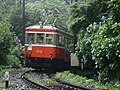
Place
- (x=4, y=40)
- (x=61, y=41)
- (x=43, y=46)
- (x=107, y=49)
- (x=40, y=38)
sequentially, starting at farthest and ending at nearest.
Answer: (x=4, y=40), (x=61, y=41), (x=40, y=38), (x=43, y=46), (x=107, y=49)

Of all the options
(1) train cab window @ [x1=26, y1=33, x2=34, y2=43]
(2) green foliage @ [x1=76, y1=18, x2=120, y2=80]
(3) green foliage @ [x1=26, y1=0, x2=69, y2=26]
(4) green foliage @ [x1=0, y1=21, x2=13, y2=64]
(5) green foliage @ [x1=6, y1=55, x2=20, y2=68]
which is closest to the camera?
(2) green foliage @ [x1=76, y1=18, x2=120, y2=80]

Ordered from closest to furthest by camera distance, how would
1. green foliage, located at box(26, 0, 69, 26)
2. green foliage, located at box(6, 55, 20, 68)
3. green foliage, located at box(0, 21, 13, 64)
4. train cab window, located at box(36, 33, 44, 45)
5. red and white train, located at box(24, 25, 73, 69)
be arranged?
1. red and white train, located at box(24, 25, 73, 69)
2. train cab window, located at box(36, 33, 44, 45)
3. green foliage, located at box(0, 21, 13, 64)
4. green foliage, located at box(6, 55, 20, 68)
5. green foliage, located at box(26, 0, 69, 26)

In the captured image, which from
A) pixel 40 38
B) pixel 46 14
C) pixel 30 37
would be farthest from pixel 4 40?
pixel 46 14

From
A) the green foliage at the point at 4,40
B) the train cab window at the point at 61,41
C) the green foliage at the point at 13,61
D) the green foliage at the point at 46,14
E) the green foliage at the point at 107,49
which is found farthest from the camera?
the green foliage at the point at 46,14

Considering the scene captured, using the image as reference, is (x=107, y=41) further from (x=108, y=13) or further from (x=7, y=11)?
(x=7, y=11)

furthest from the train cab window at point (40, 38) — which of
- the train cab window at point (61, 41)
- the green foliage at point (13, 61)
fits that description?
the green foliage at point (13, 61)

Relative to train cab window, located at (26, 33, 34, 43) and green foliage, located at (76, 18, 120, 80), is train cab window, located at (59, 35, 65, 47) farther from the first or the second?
green foliage, located at (76, 18, 120, 80)

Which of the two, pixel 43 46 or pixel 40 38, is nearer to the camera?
pixel 43 46

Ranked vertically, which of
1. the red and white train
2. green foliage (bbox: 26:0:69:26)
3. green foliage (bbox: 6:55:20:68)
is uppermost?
green foliage (bbox: 26:0:69:26)

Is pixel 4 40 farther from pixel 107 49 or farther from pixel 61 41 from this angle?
Result: pixel 107 49

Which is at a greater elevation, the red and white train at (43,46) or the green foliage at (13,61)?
the red and white train at (43,46)

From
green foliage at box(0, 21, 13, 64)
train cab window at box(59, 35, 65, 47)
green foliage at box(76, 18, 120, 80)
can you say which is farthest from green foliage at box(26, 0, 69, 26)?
green foliage at box(76, 18, 120, 80)

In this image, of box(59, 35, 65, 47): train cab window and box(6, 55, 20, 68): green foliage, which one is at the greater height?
box(59, 35, 65, 47): train cab window

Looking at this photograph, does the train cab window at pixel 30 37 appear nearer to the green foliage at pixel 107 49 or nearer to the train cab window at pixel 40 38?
the train cab window at pixel 40 38
